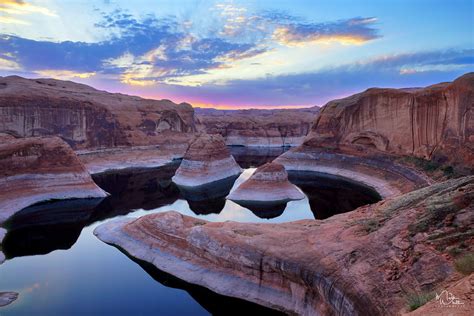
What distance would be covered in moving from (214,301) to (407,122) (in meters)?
35.6

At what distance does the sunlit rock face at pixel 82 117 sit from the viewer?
47.0m

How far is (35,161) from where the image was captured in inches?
1192

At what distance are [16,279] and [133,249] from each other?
5794 mm

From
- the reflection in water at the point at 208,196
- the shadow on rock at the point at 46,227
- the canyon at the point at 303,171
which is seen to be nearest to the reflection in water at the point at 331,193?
the canyon at the point at 303,171

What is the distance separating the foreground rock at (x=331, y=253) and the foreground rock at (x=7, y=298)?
18.6 ft

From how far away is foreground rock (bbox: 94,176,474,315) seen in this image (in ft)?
32.0

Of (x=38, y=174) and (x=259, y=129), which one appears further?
(x=259, y=129)

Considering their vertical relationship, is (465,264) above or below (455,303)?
below

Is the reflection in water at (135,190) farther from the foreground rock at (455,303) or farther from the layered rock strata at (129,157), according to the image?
the foreground rock at (455,303)

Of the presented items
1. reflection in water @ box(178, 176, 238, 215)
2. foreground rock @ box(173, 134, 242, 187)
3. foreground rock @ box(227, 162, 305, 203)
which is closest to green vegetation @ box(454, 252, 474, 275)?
foreground rock @ box(227, 162, 305, 203)

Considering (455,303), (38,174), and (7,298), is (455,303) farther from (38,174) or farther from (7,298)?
(38,174)

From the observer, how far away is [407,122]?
134ft

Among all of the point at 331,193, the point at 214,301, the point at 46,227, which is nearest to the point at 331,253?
the point at 214,301

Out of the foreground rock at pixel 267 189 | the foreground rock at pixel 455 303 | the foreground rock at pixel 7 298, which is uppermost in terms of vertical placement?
the foreground rock at pixel 455 303
